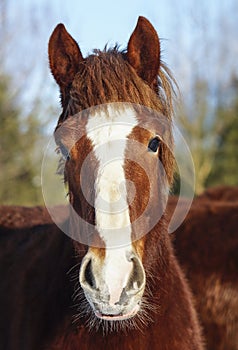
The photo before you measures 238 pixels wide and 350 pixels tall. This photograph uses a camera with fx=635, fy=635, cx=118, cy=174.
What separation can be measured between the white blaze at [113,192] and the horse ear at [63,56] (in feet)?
1.52

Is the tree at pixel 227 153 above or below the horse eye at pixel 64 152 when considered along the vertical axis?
below

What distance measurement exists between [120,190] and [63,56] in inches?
40.8

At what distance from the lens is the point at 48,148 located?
3.84m

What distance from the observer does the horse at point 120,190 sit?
10.0 ft

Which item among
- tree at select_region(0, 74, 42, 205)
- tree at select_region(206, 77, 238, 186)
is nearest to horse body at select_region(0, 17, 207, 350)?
tree at select_region(0, 74, 42, 205)

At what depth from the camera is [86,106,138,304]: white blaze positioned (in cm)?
299

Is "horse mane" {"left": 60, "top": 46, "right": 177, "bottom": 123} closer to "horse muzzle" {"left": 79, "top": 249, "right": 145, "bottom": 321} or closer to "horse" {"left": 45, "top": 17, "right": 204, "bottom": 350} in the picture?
"horse" {"left": 45, "top": 17, "right": 204, "bottom": 350}

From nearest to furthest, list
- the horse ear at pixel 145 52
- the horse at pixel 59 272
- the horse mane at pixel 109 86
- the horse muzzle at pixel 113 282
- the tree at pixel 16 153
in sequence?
the horse muzzle at pixel 113 282, the horse mane at pixel 109 86, the horse ear at pixel 145 52, the horse at pixel 59 272, the tree at pixel 16 153

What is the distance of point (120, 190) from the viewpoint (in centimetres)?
316

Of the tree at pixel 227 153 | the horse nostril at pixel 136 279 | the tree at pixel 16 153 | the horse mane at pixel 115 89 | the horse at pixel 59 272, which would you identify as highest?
the horse mane at pixel 115 89

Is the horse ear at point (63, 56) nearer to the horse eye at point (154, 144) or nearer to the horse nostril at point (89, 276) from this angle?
the horse eye at point (154, 144)

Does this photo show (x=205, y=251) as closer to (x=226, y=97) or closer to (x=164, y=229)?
(x=164, y=229)

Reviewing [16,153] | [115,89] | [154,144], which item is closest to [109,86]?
[115,89]

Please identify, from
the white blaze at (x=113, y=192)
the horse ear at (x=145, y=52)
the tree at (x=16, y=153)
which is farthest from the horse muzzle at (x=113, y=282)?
the tree at (x=16, y=153)
